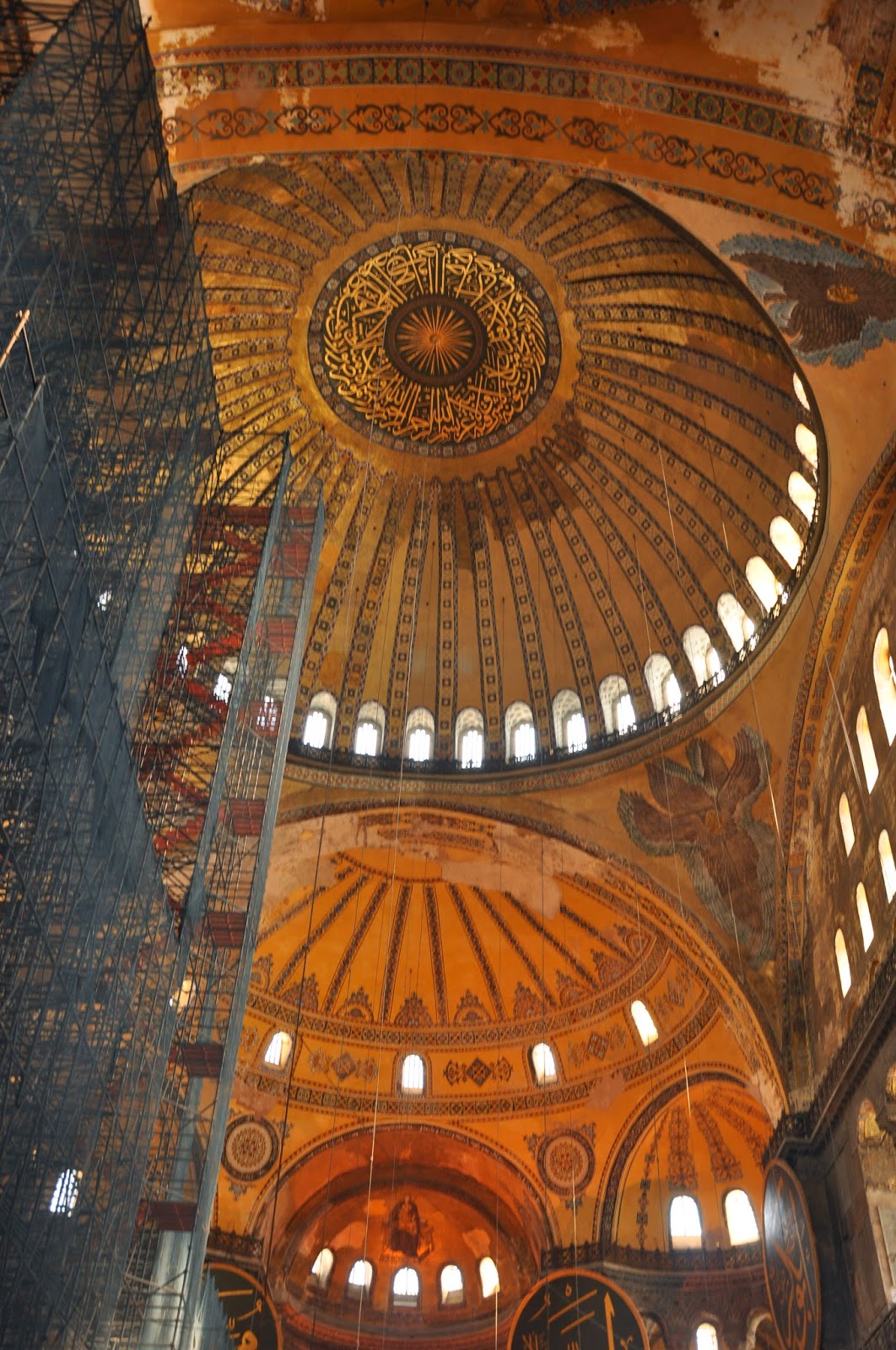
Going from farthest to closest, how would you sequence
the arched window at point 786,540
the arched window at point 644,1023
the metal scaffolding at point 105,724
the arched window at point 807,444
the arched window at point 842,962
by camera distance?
the arched window at point 644,1023 < the arched window at point 786,540 < the arched window at point 807,444 < the arched window at point 842,962 < the metal scaffolding at point 105,724

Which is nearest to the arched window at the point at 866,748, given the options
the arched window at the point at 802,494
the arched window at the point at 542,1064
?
the arched window at the point at 802,494

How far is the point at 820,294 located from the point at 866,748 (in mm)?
4765

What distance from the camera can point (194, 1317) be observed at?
1300 centimetres

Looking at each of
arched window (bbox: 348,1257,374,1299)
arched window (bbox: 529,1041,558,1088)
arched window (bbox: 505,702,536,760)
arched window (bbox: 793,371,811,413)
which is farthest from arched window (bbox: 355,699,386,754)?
arched window (bbox: 348,1257,374,1299)

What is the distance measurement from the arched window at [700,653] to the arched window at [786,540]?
177cm

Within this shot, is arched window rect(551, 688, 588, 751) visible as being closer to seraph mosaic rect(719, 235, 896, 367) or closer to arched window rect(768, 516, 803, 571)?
arched window rect(768, 516, 803, 571)

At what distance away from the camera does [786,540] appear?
591 inches

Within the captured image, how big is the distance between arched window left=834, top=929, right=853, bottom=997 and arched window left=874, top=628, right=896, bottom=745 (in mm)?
2509

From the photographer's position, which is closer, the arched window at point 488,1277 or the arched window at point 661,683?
the arched window at point 661,683

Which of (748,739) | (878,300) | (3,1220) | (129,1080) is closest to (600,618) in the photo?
(748,739)

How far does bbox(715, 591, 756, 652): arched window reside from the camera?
15711 mm

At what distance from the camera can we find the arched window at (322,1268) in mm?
18375

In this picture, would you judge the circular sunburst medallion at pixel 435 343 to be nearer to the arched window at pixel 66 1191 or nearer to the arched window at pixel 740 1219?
the arched window at pixel 66 1191

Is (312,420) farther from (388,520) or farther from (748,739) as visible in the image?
(748,739)
